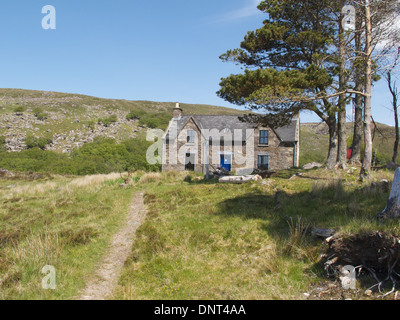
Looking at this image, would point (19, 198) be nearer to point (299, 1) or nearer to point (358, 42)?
point (299, 1)

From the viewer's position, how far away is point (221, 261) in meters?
→ 6.45

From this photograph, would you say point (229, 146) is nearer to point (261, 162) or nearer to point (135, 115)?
point (261, 162)

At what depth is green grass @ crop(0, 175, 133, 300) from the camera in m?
5.57

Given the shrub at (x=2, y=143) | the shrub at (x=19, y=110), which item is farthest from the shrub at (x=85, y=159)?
the shrub at (x=19, y=110)

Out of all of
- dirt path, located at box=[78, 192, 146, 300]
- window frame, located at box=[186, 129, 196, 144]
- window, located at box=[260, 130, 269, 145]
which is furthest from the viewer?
window frame, located at box=[186, 129, 196, 144]

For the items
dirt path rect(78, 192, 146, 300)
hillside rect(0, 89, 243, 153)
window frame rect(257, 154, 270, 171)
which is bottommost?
dirt path rect(78, 192, 146, 300)

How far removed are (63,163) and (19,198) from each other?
116 feet

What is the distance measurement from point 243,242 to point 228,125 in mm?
26486

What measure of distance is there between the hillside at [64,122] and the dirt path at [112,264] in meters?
58.6

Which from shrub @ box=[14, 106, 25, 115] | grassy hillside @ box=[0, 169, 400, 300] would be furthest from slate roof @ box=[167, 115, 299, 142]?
shrub @ box=[14, 106, 25, 115]

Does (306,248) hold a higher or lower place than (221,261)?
→ higher

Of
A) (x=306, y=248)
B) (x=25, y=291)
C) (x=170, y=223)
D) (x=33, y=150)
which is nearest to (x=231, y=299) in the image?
(x=306, y=248)

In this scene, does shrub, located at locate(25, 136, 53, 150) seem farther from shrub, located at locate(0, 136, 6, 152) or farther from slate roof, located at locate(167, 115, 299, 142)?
slate roof, located at locate(167, 115, 299, 142)

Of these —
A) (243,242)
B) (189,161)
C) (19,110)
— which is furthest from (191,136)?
(19,110)
